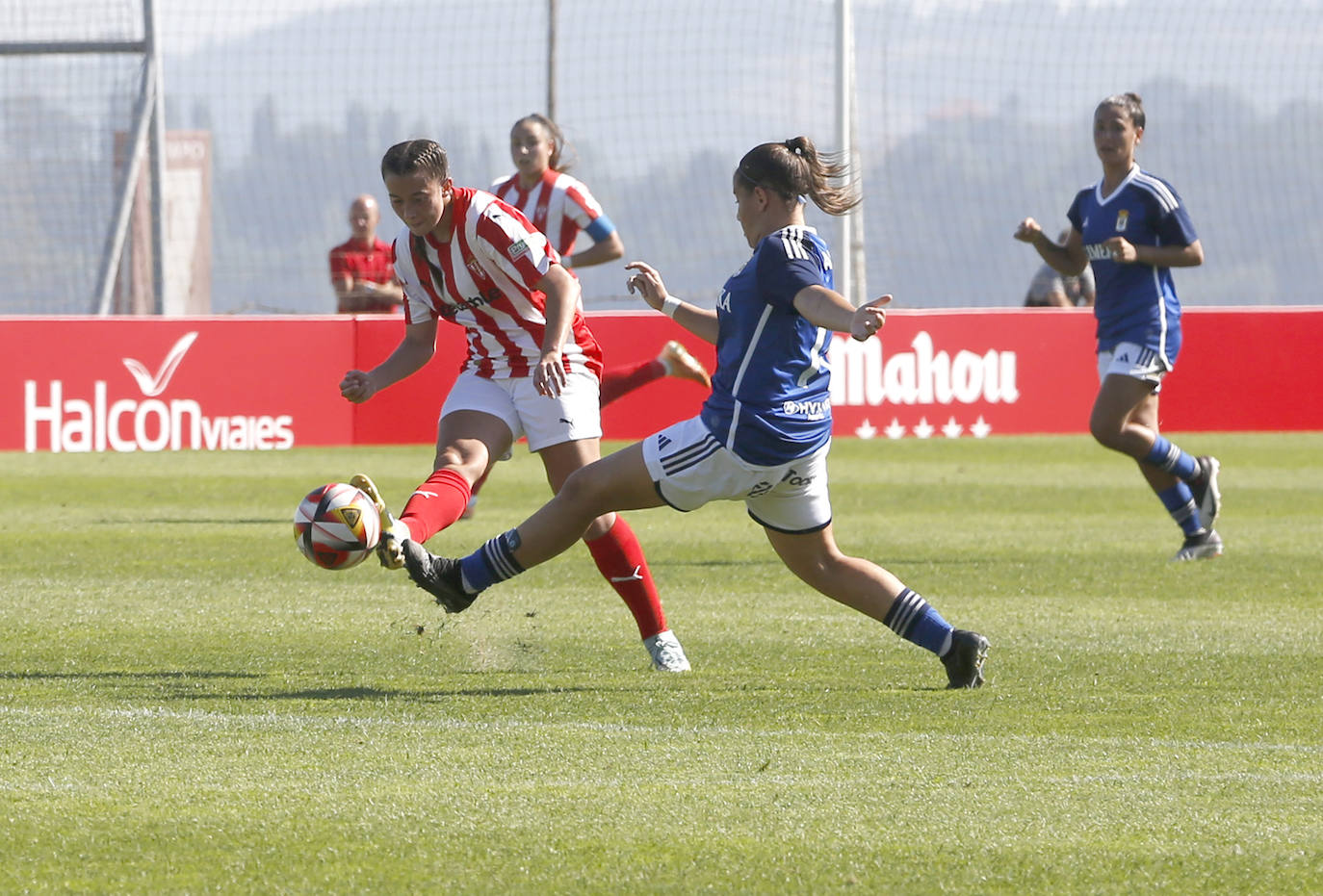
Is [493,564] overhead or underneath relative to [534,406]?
underneath

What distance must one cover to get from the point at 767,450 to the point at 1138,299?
15.0 feet

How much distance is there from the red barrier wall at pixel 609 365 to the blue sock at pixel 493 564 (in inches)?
370

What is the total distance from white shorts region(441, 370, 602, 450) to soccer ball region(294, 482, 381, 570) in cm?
67

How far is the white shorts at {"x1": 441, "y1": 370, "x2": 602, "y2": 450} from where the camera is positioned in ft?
20.4

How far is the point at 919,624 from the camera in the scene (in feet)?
18.7

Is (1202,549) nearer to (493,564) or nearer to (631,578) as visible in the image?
(631,578)

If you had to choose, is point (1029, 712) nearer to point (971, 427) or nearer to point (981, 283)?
point (971, 427)

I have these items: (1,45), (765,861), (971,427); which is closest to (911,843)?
(765,861)

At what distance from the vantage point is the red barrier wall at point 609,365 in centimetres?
1459

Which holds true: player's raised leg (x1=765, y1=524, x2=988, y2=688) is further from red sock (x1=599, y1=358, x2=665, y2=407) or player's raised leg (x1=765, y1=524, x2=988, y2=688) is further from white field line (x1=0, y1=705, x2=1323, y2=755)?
red sock (x1=599, y1=358, x2=665, y2=407)

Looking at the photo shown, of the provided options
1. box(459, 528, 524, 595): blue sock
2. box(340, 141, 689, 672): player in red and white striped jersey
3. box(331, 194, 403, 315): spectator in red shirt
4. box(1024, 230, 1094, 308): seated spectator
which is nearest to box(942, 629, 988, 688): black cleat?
box(340, 141, 689, 672): player in red and white striped jersey

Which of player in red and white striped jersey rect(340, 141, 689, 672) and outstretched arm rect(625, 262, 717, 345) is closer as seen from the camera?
outstretched arm rect(625, 262, 717, 345)

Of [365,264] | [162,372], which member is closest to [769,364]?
[162,372]

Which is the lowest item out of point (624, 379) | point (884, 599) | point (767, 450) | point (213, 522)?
point (213, 522)
